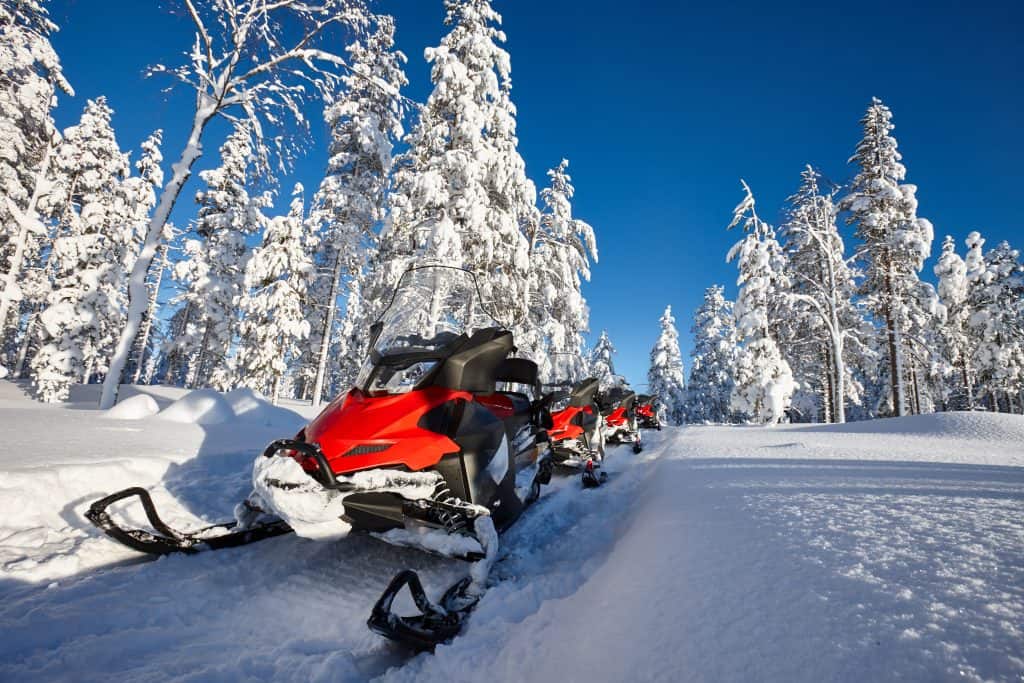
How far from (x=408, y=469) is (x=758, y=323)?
59.2 feet

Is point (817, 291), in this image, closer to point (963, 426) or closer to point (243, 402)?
point (963, 426)

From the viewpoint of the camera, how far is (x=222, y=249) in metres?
21.8

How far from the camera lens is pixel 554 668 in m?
1.33

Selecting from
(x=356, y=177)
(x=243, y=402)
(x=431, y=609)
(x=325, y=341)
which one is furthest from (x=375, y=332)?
(x=356, y=177)

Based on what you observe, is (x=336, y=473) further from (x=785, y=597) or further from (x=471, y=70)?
(x=471, y=70)

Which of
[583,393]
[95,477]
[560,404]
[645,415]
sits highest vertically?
[583,393]

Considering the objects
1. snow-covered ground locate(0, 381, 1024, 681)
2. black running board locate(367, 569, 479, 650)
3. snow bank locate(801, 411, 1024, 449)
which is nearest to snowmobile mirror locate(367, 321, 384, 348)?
snow-covered ground locate(0, 381, 1024, 681)

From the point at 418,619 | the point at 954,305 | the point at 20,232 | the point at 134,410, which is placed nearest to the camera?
the point at 418,619

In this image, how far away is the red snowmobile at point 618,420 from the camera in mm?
7844

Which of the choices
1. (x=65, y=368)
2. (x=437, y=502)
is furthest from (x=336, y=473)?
(x=65, y=368)

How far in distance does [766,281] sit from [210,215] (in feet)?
86.7

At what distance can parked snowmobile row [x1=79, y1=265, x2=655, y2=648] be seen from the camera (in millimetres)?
2016

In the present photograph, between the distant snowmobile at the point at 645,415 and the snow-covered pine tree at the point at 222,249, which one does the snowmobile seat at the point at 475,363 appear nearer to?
the distant snowmobile at the point at 645,415

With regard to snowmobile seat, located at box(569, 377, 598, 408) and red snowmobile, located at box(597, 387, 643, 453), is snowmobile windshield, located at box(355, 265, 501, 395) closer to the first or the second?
snowmobile seat, located at box(569, 377, 598, 408)
